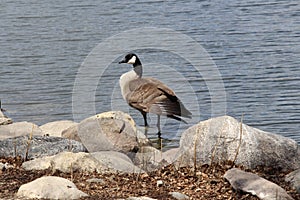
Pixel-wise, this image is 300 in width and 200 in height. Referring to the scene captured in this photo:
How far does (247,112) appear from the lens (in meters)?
11.7

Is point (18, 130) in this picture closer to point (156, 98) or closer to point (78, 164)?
point (156, 98)

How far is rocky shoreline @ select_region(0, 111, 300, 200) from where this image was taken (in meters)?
6.07

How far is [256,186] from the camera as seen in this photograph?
6.09 m

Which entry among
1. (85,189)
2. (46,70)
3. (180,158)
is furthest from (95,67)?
(85,189)

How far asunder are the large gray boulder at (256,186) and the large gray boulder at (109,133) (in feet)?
8.84

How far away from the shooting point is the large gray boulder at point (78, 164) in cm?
698

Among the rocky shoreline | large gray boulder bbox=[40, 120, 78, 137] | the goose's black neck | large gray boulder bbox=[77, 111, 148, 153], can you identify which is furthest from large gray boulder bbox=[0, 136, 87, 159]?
the goose's black neck

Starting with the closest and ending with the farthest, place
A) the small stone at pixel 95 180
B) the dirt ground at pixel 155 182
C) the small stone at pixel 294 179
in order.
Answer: the dirt ground at pixel 155 182 < the small stone at pixel 294 179 < the small stone at pixel 95 180

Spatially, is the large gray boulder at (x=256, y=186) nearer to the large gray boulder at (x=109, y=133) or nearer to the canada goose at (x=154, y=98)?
the large gray boulder at (x=109, y=133)

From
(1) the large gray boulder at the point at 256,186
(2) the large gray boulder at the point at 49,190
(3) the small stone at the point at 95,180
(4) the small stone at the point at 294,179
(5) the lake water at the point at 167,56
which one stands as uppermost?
(2) the large gray boulder at the point at 49,190

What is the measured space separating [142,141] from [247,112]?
8.28 ft

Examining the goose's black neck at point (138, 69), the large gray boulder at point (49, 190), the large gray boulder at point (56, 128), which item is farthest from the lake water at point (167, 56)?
the large gray boulder at point (49, 190)

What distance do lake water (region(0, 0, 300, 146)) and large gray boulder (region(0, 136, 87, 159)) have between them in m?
2.51

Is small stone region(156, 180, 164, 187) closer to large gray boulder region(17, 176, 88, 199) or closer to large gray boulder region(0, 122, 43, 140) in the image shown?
large gray boulder region(17, 176, 88, 199)
